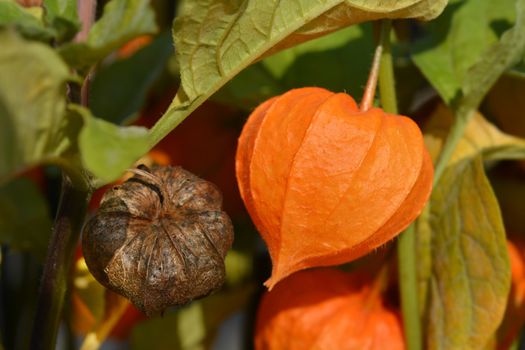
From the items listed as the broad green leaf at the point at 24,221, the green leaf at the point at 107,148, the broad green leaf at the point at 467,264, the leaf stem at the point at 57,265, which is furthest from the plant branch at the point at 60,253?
the broad green leaf at the point at 467,264

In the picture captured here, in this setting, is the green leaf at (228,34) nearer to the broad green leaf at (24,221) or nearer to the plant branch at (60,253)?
the plant branch at (60,253)

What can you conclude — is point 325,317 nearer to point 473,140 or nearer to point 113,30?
point 473,140

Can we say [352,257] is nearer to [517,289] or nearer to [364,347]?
[364,347]

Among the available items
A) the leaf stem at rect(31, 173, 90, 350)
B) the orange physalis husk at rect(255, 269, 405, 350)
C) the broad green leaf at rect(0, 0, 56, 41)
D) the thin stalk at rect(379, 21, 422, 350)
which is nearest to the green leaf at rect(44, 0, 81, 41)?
the broad green leaf at rect(0, 0, 56, 41)

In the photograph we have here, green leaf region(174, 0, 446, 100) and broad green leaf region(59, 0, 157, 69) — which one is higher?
broad green leaf region(59, 0, 157, 69)

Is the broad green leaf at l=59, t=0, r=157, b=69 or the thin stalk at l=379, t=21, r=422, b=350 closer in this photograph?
the broad green leaf at l=59, t=0, r=157, b=69

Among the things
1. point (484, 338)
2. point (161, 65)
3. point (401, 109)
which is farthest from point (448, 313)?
point (161, 65)

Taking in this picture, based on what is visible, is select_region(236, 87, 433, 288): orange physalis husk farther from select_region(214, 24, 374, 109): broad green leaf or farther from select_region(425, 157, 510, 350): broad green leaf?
select_region(214, 24, 374, 109): broad green leaf
